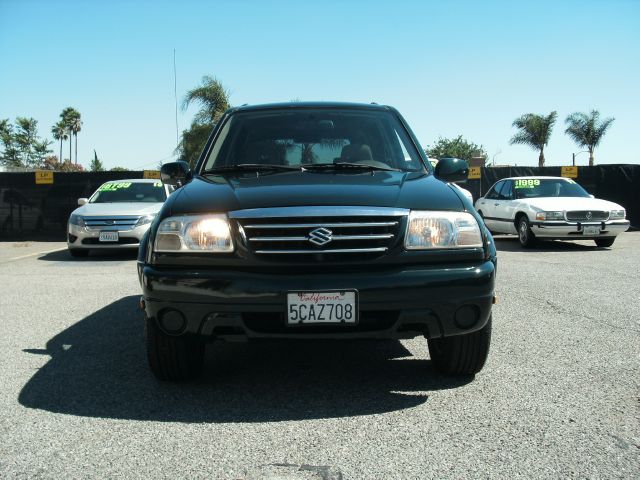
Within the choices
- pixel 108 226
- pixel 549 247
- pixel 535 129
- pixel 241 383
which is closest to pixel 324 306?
pixel 241 383

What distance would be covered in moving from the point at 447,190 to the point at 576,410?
1322 millimetres

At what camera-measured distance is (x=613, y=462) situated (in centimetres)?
256

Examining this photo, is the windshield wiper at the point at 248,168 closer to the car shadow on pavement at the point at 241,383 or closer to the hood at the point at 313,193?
the hood at the point at 313,193

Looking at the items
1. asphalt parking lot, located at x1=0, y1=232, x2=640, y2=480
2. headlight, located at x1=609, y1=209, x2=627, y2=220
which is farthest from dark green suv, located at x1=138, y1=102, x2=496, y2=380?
headlight, located at x1=609, y1=209, x2=627, y2=220

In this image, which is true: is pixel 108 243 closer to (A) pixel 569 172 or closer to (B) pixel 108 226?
(B) pixel 108 226

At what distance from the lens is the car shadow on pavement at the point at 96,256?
37.2ft

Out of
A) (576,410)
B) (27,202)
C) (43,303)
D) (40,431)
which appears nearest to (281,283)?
(40,431)

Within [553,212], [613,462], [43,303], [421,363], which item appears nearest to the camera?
[613,462]

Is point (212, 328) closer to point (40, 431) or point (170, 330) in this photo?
point (170, 330)

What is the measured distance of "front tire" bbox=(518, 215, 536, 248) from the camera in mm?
12328

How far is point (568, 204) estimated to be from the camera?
1212 centimetres

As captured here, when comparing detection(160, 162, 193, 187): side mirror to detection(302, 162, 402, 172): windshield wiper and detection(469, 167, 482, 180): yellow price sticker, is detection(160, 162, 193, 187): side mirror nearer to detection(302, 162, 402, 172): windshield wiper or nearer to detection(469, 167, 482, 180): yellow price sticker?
detection(302, 162, 402, 172): windshield wiper

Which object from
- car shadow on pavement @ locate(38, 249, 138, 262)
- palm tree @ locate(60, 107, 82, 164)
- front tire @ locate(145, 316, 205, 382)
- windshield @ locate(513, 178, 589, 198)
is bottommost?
car shadow on pavement @ locate(38, 249, 138, 262)

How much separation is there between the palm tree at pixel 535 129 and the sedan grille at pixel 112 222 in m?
40.8
